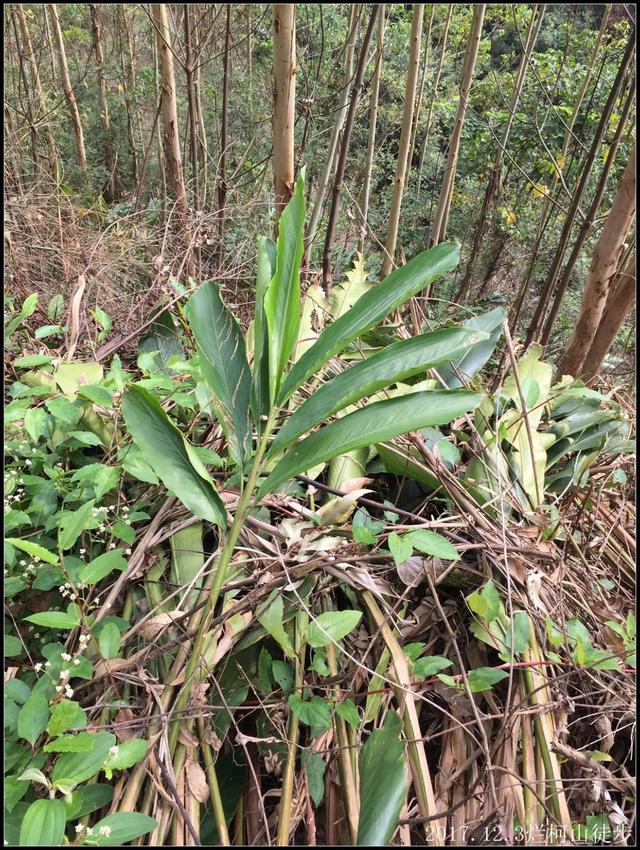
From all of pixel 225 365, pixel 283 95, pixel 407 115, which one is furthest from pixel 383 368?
pixel 407 115

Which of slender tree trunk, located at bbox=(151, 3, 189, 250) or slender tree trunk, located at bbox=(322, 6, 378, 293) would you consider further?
slender tree trunk, located at bbox=(151, 3, 189, 250)

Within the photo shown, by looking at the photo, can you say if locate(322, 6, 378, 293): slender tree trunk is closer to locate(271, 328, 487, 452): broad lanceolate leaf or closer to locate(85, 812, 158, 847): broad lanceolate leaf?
locate(271, 328, 487, 452): broad lanceolate leaf

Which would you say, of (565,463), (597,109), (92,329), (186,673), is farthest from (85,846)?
(597,109)

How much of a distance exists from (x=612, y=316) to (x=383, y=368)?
4.00 feet

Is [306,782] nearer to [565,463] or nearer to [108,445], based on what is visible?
[108,445]

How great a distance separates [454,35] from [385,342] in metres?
4.93

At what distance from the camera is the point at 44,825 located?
40 cm

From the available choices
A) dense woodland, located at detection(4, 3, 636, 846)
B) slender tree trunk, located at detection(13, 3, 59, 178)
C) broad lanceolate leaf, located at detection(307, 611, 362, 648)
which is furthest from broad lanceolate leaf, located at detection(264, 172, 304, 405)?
slender tree trunk, located at detection(13, 3, 59, 178)

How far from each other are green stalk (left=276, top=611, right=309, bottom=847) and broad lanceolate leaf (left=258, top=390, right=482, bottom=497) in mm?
165

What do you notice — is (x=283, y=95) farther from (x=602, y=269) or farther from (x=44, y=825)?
(x=44, y=825)

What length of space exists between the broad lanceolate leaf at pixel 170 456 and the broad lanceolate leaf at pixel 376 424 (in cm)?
5

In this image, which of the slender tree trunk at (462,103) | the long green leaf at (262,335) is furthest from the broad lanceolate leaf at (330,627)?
the slender tree trunk at (462,103)

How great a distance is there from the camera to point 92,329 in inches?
52.6

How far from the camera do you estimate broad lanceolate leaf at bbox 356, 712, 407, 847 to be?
0.44 m
